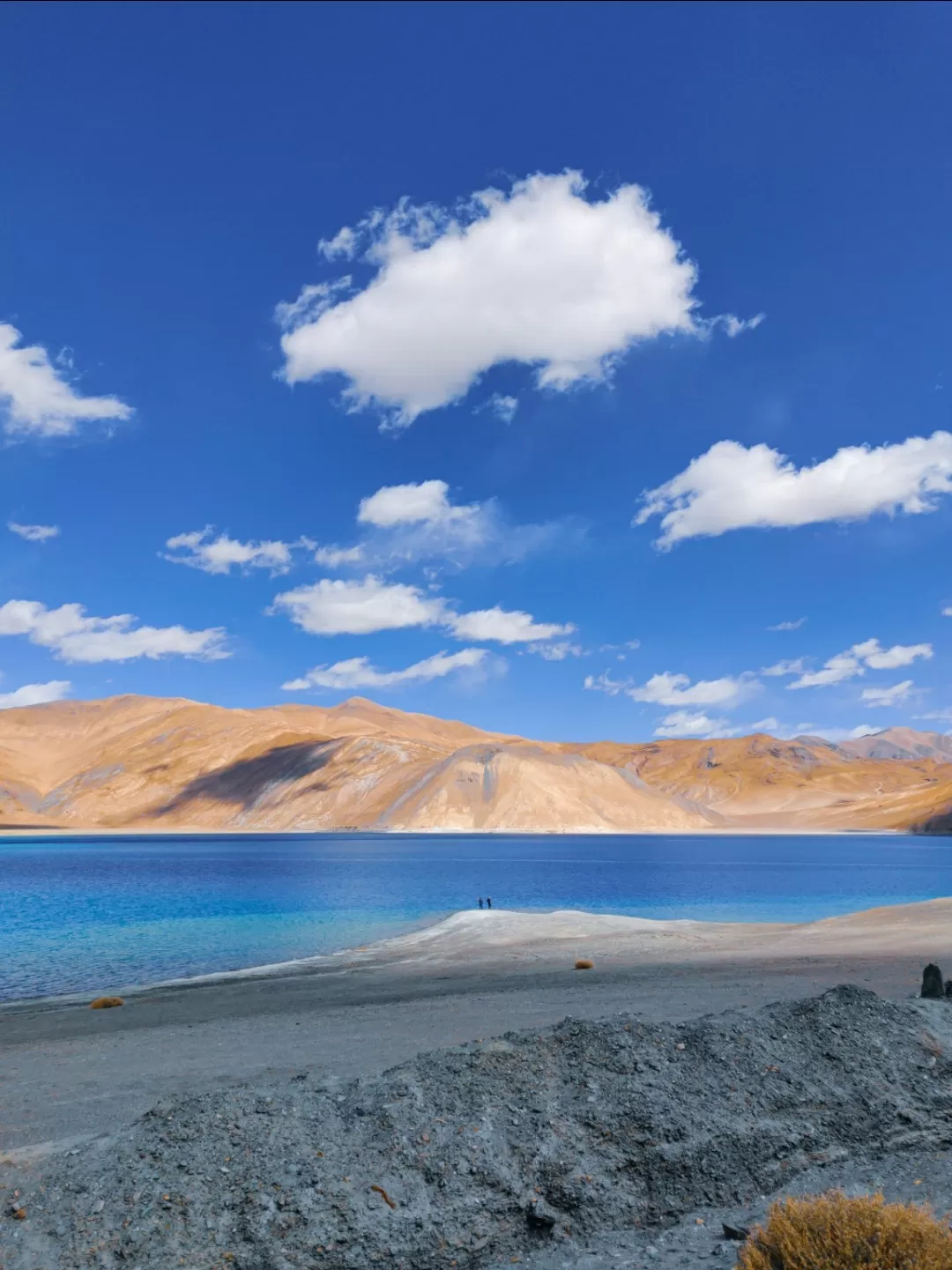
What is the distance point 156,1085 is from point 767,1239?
946cm

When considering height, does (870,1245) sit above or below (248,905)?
above

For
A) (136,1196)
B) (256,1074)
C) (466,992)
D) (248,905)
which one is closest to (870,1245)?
(136,1196)

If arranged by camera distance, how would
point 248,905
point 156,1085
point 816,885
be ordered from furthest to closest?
point 816,885 → point 248,905 → point 156,1085

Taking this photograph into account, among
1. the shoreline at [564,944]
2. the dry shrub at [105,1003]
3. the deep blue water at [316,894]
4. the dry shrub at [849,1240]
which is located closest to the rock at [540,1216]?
the dry shrub at [849,1240]

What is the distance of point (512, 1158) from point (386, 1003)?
12849 mm

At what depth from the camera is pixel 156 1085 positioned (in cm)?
1283

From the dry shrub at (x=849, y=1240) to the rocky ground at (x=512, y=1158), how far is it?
2.94 ft

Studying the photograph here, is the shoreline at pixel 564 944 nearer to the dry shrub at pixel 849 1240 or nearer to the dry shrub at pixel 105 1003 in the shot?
the dry shrub at pixel 105 1003

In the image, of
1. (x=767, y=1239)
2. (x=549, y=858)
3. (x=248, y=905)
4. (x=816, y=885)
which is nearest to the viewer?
(x=767, y=1239)

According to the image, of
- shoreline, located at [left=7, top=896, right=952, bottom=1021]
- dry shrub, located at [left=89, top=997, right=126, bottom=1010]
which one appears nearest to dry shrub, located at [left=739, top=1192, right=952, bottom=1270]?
dry shrub, located at [left=89, top=997, right=126, bottom=1010]

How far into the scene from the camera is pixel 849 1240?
20.4 feet

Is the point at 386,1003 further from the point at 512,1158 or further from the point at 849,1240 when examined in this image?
the point at 849,1240

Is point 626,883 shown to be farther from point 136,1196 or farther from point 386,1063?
point 136,1196

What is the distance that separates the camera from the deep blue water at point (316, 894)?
33.0 meters
